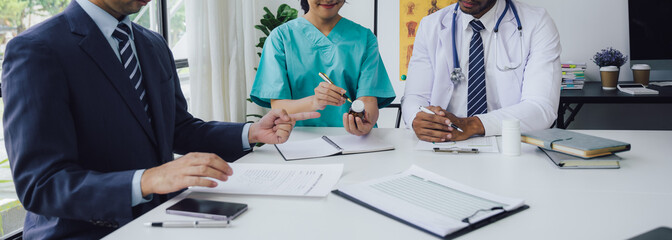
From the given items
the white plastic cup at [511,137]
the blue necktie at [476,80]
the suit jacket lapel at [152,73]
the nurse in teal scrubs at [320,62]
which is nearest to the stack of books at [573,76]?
the blue necktie at [476,80]

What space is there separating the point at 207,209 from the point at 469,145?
33.8 inches

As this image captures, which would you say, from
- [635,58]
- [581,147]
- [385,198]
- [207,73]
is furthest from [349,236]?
[635,58]

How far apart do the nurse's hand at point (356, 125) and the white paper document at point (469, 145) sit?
18 cm

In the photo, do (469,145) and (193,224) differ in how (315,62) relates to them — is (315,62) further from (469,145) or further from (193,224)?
(193,224)

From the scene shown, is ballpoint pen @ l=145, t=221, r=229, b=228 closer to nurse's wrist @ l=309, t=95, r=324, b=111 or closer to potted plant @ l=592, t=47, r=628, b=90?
nurse's wrist @ l=309, t=95, r=324, b=111

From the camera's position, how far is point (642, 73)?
312cm

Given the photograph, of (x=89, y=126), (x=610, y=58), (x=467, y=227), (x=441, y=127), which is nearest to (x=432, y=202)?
(x=467, y=227)

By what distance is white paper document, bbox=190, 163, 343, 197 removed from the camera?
1.11m

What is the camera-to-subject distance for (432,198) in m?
1.03

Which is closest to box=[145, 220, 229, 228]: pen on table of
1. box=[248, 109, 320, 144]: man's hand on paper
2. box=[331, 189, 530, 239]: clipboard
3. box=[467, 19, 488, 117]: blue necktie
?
box=[331, 189, 530, 239]: clipboard

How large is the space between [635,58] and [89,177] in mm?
3246

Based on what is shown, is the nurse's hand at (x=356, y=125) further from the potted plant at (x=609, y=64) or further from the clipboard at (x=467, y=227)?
the potted plant at (x=609, y=64)

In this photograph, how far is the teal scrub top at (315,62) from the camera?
197 cm

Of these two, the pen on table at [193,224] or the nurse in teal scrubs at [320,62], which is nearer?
the pen on table at [193,224]
